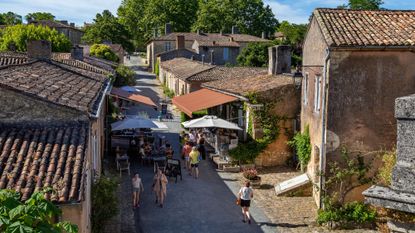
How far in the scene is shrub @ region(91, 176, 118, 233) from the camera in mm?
14750

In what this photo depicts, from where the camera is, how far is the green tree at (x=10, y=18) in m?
134

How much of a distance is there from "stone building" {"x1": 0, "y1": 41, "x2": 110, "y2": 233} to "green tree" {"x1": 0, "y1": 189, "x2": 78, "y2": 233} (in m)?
3.66

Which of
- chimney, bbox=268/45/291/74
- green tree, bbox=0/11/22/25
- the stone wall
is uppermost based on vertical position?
green tree, bbox=0/11/22/25

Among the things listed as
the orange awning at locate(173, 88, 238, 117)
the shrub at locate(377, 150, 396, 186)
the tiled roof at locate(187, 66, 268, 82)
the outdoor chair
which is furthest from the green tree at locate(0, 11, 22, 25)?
the shrub at locate(377, 150, 396, 186)

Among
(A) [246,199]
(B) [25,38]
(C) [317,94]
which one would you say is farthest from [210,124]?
(B) [25,38]

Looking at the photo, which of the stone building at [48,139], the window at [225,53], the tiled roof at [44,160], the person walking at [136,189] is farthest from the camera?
the window at [225,53]

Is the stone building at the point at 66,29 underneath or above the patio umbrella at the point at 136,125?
above

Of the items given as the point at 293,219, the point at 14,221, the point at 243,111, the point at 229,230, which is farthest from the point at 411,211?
the point at 243,111

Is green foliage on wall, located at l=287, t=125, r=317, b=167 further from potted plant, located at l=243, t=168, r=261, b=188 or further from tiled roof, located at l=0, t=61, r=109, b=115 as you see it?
tiled roof, located at l=0, t=61, r=109, b=115

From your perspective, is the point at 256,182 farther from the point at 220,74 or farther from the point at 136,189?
the point at 220,74

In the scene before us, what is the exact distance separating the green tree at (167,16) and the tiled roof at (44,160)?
8886 centimetres

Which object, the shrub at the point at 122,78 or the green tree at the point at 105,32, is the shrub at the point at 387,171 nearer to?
the shrub at the point at 122,78

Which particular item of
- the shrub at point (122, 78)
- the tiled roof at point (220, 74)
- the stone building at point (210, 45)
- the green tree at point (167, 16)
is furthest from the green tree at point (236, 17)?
the tiled roof at point (220, 74)

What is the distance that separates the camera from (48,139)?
12336 mm
